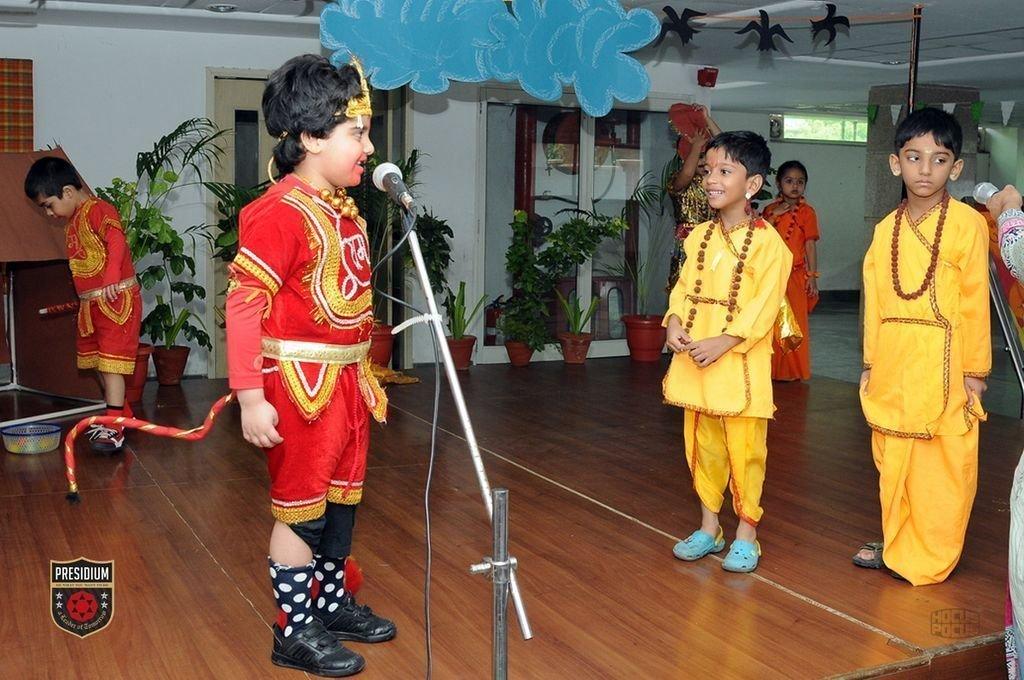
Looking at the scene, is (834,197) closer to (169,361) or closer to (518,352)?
(518,352)

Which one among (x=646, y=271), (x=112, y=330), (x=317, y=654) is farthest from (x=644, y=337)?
(x=317, y=654)

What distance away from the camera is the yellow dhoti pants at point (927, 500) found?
3.16 metres

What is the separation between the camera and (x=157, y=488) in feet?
13.7

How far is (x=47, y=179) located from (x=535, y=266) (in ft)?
11.8

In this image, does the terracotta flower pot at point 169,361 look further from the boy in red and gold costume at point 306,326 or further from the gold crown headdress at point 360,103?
the gold crown headdress at point 360,103

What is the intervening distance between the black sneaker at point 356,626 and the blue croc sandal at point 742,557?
1.11m

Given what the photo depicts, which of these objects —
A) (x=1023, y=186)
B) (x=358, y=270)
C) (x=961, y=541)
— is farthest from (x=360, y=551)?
(x=1023, y=186)

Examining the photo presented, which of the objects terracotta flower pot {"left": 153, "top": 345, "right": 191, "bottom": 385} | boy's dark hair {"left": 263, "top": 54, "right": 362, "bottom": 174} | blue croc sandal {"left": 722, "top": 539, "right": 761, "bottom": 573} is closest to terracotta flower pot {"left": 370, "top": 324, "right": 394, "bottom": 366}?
terracotta flower pot {"left": 153, "top": 345, "right": 191, "bottom": 385}

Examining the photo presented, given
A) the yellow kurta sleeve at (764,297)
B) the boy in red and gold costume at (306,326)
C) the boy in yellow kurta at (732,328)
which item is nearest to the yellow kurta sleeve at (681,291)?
the boy in yellow kurta at (732,328)

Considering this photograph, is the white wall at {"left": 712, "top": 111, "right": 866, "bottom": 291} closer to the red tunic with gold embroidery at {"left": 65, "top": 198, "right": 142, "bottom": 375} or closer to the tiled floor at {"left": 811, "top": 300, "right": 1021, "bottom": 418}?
the tiled floor at {"left": 811, "top": 300, "right": 1021, "bottom": 418}

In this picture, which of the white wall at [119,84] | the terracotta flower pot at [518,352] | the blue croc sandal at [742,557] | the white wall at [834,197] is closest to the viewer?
the blue croc sandal at [742,557]

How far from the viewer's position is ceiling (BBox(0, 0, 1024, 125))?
241 inches

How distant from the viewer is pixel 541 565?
11.0 feet

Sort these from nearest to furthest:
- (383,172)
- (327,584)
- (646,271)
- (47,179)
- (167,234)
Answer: (383,172) → (327,584) → (47,179) → (167,234) → (646,271)
